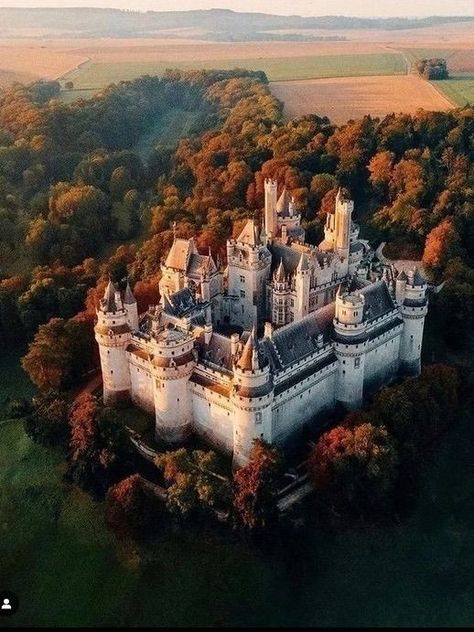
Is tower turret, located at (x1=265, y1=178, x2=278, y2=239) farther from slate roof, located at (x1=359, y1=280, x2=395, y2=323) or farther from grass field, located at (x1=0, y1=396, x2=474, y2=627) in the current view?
grass field, located at (x1=0, y1=396, x2=474, y2=627)

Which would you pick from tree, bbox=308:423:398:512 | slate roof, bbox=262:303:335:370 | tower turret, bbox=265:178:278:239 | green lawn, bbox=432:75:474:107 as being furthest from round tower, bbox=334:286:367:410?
green lawn, bbox=432:75:474:107

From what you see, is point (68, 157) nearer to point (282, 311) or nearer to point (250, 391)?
point (282, 311)

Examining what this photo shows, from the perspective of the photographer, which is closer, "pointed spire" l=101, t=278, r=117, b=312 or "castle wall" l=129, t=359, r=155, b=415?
"pointed spire" l=101, t=278, r=117, b=312

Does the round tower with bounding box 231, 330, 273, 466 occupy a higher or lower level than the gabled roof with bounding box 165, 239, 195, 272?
lower

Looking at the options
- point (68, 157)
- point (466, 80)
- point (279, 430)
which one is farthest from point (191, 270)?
point (466, 80)

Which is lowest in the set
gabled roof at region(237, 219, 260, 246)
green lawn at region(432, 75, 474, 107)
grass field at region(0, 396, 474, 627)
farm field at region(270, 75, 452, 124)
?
grass field at region(0, 396, 474, 627)

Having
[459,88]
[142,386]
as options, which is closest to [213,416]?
[142,386]

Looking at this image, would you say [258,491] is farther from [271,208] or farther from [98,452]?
[271,208]
